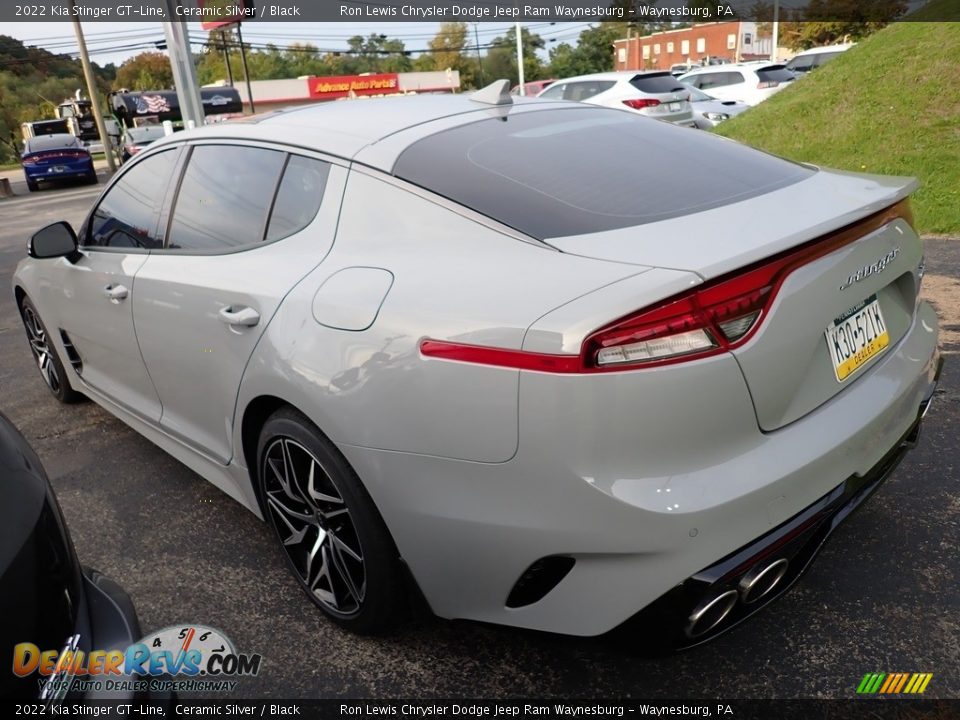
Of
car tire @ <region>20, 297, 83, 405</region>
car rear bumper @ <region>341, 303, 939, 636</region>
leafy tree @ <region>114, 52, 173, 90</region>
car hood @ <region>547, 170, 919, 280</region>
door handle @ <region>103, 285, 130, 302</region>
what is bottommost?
car tire @ <region>20, 297, 83, 405</region>

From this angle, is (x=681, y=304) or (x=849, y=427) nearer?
(x=681, y=304)

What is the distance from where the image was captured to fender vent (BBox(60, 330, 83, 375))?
382cm

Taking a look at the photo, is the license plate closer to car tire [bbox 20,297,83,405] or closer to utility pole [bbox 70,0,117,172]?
car tire [bbox 20,297,83,405]

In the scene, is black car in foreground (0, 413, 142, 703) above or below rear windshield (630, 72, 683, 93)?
below

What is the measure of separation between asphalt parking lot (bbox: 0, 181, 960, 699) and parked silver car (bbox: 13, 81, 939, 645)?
18 centimetres

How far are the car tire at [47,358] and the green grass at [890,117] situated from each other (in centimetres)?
708

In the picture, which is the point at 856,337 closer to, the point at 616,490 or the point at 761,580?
the point at 761,580

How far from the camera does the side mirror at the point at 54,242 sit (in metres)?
3.33

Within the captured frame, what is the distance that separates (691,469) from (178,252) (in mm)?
2060

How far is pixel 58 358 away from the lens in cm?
415

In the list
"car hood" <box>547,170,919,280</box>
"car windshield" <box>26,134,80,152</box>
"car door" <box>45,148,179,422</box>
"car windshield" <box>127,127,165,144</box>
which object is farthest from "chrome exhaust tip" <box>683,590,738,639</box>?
"car windshield" <box>26,134,80,152</box>

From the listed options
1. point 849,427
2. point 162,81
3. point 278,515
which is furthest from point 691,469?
point 162,81

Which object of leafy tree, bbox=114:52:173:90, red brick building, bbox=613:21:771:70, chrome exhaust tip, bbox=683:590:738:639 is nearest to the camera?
chrome exhaust tip, bbox=683:590:738:639

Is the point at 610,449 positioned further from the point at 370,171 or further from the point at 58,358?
the point at 58,358
